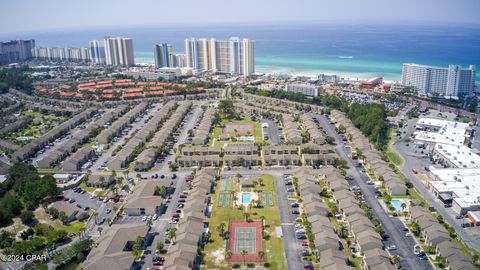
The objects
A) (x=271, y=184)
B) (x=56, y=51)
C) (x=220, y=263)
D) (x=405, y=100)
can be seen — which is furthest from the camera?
(x=56, y=51)

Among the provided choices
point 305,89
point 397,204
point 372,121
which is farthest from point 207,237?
point 305,89

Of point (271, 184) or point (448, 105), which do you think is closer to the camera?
point (271, 184)

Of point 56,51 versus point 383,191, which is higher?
point 56,51

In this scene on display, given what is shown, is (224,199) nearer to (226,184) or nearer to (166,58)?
(226,184)

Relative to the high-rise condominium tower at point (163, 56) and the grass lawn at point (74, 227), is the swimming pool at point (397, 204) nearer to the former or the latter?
the grass lawn at point (74, 227)

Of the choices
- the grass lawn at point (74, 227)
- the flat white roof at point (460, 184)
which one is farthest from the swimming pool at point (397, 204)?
the grass lawn at point (74, 227)

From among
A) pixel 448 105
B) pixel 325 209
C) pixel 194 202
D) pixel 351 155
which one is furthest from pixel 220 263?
pixel 448 105

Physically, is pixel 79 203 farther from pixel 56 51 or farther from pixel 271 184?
pixel 56 51
